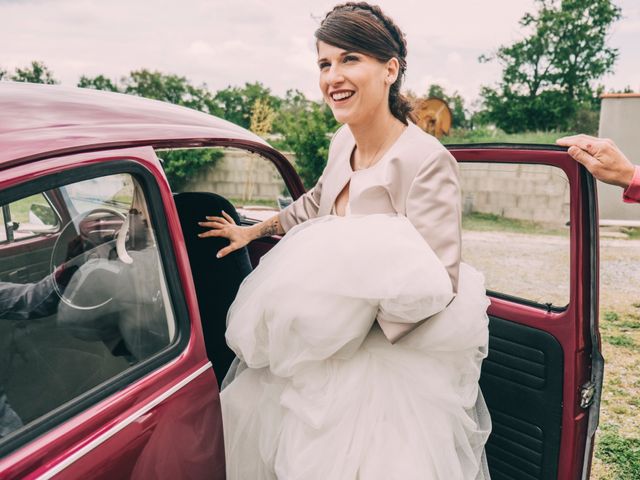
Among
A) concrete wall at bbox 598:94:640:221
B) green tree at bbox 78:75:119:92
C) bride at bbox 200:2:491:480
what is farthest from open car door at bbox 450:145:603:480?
green tree at bbox 78:75:119:92

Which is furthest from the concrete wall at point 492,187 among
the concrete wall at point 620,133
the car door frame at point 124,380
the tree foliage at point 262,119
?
the tree foliage at point 262,119

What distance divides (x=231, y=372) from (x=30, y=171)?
37.6 inches

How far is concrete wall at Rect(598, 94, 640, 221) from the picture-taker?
11458mm

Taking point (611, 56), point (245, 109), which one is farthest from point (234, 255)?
point (611, 56)

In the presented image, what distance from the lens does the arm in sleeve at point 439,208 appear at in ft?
5.11

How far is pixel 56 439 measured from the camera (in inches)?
43.3

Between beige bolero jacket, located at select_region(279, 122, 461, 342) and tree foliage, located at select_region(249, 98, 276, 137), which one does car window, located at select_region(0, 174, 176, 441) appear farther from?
tree foliage, located at select_region(249, 98, 276, 137)

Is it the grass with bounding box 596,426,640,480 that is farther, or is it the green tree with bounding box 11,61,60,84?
the green tree with bounding box 11,61,60,84

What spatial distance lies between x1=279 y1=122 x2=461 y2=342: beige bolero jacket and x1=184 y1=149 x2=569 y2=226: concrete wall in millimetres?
510

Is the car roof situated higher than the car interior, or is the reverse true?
the car roof

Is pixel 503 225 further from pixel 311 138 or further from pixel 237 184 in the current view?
pixel 311 138

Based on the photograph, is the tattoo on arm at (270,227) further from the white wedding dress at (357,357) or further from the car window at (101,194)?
the car window at (101,194)

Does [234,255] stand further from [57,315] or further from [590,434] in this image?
[590,434]

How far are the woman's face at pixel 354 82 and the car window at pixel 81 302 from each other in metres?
0.75
